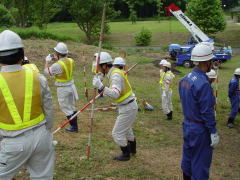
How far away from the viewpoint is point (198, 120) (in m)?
4.21

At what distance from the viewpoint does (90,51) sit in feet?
69.2

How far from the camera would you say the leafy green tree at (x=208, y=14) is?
3778 centimetres

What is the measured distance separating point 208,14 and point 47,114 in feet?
124

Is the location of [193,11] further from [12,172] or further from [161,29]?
[12,172]

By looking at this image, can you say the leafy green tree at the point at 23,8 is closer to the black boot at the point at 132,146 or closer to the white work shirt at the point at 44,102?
the black boot at the point at 132,146

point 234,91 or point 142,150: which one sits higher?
point 234,91

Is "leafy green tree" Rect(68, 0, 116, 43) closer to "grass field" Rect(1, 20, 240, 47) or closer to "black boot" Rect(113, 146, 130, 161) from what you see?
"grass field" Rect(1, 20, 240, 47)

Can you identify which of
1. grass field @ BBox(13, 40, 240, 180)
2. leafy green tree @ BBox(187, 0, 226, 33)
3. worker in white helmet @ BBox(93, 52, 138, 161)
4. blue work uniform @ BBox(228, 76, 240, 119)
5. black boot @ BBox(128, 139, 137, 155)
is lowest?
grass field @ BBox(13, 40, 240, 180)

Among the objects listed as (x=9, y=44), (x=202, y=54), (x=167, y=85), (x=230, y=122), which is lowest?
(x=230, y=122)

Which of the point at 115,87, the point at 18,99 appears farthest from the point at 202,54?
the point at 18,99

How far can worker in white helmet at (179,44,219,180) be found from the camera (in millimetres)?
4066

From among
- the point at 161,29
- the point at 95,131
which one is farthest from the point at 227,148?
the point at 161,29

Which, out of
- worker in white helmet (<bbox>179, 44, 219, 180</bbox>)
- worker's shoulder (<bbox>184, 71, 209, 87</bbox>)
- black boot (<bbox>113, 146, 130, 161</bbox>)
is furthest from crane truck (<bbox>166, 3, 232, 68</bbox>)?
worker's shoulder (<bbox>184, 71, 209, 87</bbox>)

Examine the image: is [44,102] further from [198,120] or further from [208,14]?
[208,14]
